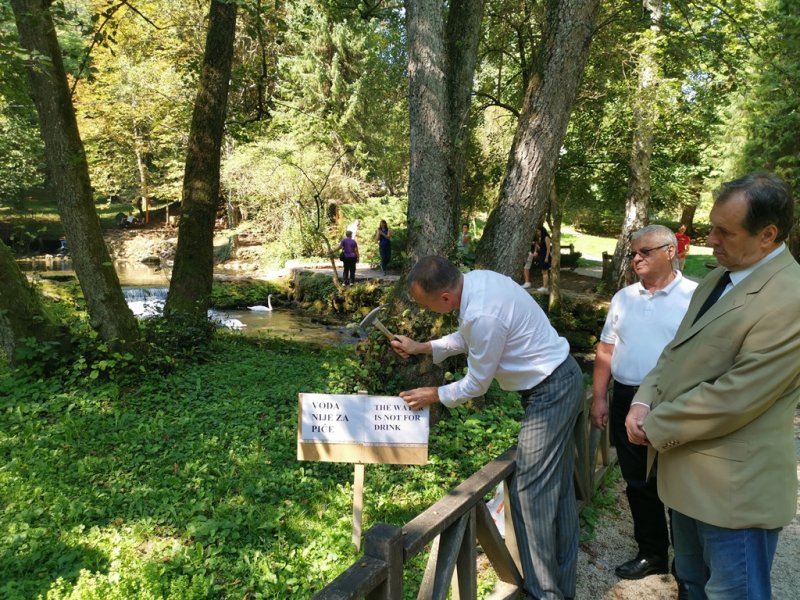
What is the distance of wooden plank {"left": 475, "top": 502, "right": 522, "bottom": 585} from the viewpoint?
271 centimetres

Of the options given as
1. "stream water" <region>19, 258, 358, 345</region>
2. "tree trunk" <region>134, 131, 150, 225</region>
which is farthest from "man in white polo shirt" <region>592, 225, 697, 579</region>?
"tree trunk" <region>134, 131, 150, 225</region>

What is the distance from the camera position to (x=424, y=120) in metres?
4.96

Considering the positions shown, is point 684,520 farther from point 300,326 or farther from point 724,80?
point 300,326

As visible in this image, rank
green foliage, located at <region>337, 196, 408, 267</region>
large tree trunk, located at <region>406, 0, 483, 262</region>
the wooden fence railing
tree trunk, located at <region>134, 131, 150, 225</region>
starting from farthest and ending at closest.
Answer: tree trunk, located at <region>134, 131, 150, 225</region>, green foliage, located at <region>337, 196, 408, 267</region>, large tree trunk, located at <region>406, 0, 483, 262</region>, the wooden fence railing

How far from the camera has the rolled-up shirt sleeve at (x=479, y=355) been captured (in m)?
2.52

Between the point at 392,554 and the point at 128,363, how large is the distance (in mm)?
5340

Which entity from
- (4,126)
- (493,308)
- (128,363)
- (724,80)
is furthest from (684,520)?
(4,126)

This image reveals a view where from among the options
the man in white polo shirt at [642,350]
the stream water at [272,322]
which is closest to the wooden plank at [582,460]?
the man in white polo shirt at [642,350]

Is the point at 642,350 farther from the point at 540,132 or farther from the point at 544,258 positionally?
the point at 544,258

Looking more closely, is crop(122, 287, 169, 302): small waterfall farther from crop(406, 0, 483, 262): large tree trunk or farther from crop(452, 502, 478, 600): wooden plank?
crop(452, 502, 478, 600): wooden plank

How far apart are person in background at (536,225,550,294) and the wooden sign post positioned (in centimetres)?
1211

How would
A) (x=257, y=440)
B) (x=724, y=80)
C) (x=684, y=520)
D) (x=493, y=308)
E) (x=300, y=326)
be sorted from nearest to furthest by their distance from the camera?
(x=684, y=520), (x=493, y=308), (x=257, y=440), (x=724, y=80), (x=300, y=326)

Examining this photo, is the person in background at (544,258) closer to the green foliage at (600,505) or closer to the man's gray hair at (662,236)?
the green foliage at (600,505)

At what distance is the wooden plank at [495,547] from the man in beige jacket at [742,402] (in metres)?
0.98
